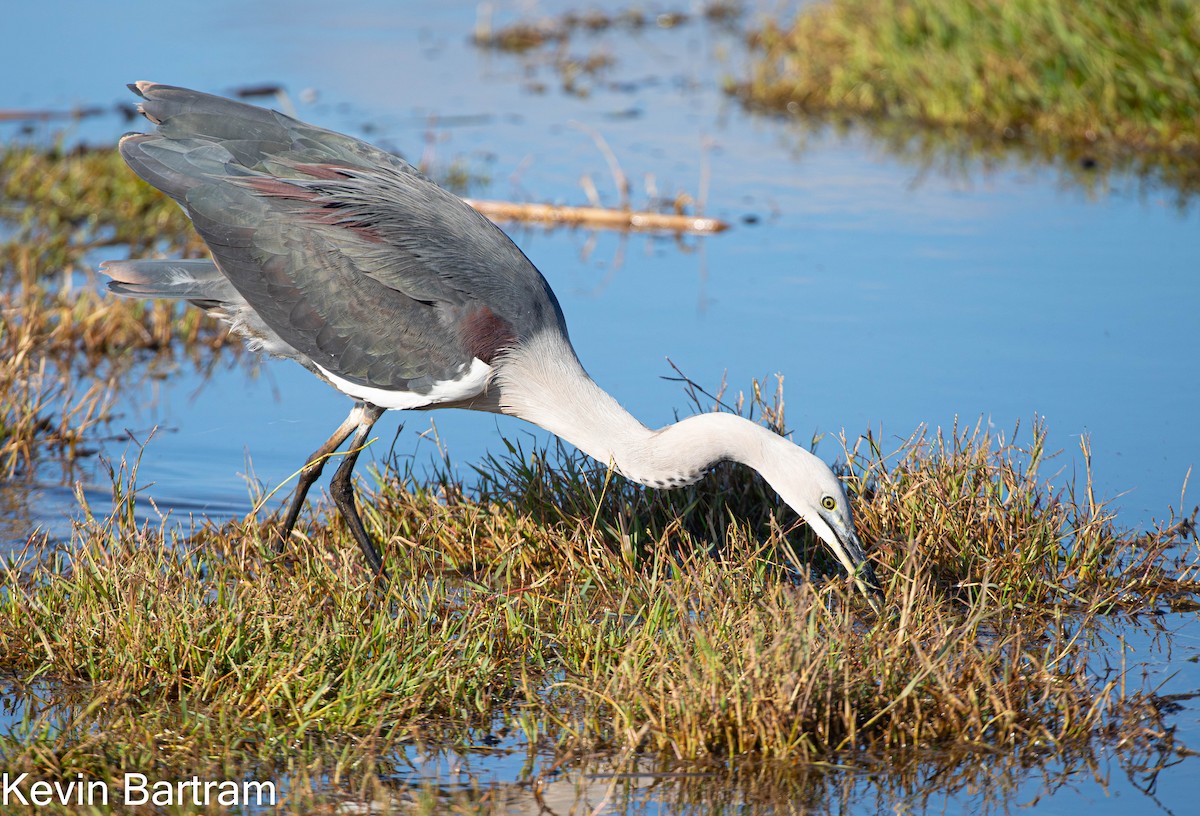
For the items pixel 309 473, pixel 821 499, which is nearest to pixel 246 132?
pixel 309 473

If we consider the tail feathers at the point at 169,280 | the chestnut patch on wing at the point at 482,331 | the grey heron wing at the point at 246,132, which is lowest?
the chestnut patch on wing at the point at 482,331

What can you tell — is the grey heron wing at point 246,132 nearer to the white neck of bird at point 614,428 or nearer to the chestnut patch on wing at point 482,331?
the chestnut patch on wing at point 482,331

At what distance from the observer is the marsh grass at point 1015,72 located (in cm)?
1048

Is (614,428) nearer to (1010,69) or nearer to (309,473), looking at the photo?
(309,473)

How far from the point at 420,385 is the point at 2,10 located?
1267 centimetres

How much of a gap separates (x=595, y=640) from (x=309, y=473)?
148cm

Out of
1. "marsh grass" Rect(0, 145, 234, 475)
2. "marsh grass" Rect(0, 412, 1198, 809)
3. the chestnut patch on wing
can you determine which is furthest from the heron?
"marsh grass" Rect(0, 145, 234, 475)

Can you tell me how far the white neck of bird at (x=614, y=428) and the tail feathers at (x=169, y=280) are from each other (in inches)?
44.7

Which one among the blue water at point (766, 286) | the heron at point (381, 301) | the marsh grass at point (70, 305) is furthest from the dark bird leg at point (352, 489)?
the marsh grass at point (70, 305)

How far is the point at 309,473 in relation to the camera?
5.27m

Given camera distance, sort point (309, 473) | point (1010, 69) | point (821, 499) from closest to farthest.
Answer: point (821, 499), point (309, 473), point (1010, 69)

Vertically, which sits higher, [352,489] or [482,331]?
[482,331]

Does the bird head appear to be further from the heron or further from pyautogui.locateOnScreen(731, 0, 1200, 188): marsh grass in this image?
pyautogui.locateOnScreen(731, 0, 1200, 188): marsh grass

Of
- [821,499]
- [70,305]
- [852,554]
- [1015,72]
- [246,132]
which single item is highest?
[1015,72]
